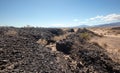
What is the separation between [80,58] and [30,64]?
17.9ft

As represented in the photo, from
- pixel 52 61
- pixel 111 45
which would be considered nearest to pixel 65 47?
pixel 52 61

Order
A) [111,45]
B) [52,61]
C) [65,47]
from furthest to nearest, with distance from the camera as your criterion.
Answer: [111,45]
[65,47]
[52,61]

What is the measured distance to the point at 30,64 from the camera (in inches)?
364

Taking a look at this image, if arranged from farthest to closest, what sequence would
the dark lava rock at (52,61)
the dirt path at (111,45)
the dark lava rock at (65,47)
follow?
the dirt path at (111,45) → the dark lava rock at (65,47) → the dark lava rock at (52,61)

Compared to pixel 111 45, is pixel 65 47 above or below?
above

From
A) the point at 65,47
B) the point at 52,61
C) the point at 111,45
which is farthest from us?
the point at 111,45

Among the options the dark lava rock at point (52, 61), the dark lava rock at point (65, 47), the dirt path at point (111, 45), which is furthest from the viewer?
the dirt path at point (111, 45)

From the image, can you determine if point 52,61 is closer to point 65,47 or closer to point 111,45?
point 65,47

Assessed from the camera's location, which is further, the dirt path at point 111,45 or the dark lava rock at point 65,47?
the dirt path at point 111,45

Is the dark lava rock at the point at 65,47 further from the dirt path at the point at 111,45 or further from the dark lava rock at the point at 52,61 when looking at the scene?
the dirt path at the point at 111,45

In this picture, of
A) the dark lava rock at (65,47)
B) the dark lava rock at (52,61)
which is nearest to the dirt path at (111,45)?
the dark lava rock at (52,61)

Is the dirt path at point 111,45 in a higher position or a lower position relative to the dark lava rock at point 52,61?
lower

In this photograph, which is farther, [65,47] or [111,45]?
[111,45]

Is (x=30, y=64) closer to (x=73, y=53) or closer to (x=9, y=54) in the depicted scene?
(x=9, y=54)
